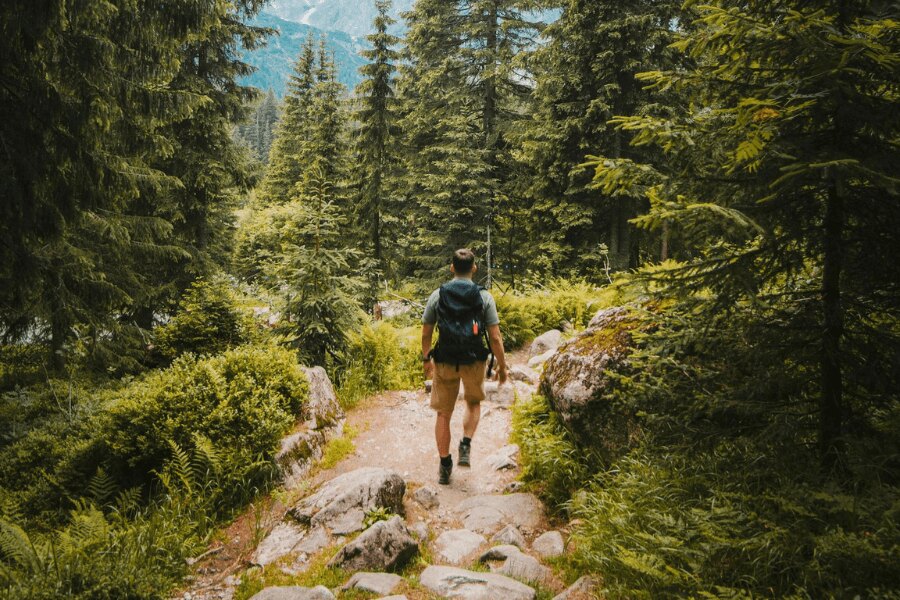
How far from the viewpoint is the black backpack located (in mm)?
5305

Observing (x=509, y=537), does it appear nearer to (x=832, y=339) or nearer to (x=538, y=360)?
(x=832, y=339)

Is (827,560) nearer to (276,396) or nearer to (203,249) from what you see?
(276,396)

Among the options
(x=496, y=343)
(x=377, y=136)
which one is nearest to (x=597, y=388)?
(x=496, y=343)

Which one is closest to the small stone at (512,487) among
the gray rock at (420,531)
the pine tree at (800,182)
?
the gray rock at (420,531)

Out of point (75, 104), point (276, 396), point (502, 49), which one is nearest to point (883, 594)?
point (276, 396)

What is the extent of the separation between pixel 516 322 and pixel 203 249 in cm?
1008

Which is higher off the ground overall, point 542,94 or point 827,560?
point 542,94

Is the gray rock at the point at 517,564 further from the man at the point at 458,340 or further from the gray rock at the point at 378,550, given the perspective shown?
the man at the point at 458,340

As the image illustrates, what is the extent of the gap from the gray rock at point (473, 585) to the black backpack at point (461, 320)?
229 cm

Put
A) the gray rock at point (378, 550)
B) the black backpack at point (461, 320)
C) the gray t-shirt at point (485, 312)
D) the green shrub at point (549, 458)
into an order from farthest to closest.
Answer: the gray t-shirt at point (485, 312)
the black backpack at point (461, 320)
the green shrub at point (549, 458)
the gray rock at point (378, 550)

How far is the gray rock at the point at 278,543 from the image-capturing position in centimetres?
428

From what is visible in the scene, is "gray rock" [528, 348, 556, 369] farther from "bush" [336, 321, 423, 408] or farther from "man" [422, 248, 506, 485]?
"man" [422, 248, 506, 485]

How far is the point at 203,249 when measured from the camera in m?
14.4

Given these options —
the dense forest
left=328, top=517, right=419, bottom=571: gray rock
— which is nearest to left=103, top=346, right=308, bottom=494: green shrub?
the dense forest
